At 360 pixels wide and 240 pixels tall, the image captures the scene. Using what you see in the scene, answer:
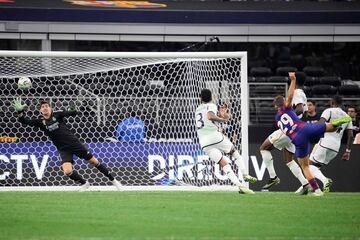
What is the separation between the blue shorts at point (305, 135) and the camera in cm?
1639

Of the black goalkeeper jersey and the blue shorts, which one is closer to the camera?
the blue shorts

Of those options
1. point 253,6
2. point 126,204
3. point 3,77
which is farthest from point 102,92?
point 253,6

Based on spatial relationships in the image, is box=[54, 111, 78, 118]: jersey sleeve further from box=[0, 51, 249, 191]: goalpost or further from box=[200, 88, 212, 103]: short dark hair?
box=[200, 88, 212, 103]: short dark hair

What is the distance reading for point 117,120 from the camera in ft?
66.4

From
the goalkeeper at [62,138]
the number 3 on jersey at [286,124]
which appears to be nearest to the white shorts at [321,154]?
the number 3 on jersey at [286,124]

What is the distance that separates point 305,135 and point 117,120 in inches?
207

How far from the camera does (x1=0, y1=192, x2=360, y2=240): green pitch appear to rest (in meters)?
11.6

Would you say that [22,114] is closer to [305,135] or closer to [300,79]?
[305,135]

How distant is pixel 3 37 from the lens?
26281 mm

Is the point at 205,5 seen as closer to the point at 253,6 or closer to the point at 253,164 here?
the point at 253,6

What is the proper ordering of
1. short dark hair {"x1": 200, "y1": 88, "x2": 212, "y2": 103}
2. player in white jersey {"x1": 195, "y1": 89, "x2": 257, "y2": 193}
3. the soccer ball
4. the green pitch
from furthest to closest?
the soccer ball < player in white jersey {"x1": 195, "y1": 89, "x2": 257, "y2": 193} < short dark hair {"x1": 200, "y1": 88, "x2": 212, "y2": 103} < the green pitch

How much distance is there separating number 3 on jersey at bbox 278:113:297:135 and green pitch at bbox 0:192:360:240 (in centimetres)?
120

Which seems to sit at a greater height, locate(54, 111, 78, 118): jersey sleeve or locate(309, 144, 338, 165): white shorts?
locate(54, 111, 78, 118): jersey sleeve

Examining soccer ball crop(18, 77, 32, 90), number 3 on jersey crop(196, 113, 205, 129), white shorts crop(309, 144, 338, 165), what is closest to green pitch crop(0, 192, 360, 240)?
number 3 on jersey crop(196, 113, 205, 129)
